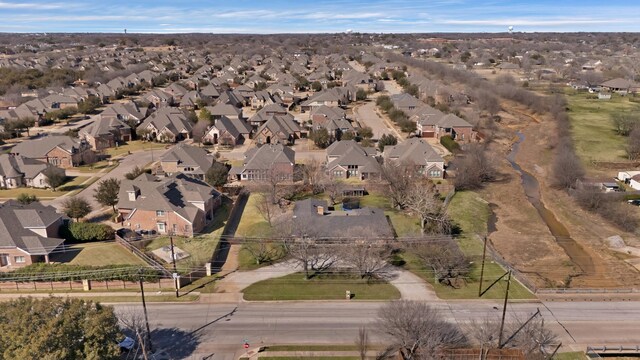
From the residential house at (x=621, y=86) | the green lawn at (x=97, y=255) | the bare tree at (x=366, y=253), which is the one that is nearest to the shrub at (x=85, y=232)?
the green lawn at (x=97, y=255)

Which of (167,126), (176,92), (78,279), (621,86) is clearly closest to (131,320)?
(78,279)

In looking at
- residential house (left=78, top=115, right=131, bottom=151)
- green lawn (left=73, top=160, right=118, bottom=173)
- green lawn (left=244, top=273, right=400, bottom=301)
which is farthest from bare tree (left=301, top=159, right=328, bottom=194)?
residential house (left=78, top=115, right=131, bottom=151)

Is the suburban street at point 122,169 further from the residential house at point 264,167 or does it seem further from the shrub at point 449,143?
the shrub at point 449,143

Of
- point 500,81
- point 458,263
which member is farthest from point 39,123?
point 500,81

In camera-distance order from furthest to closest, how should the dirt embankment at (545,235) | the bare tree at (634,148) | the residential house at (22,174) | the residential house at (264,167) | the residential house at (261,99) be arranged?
the residential house at (261,99) → the bare tree at (634,148) → the residential house at (264,167) → the residential house at (22,174) → the dirt embankment at (545,235)

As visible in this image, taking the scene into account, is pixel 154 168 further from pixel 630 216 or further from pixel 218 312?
pixel 630 216

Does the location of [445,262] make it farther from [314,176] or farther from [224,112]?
[224,112]
